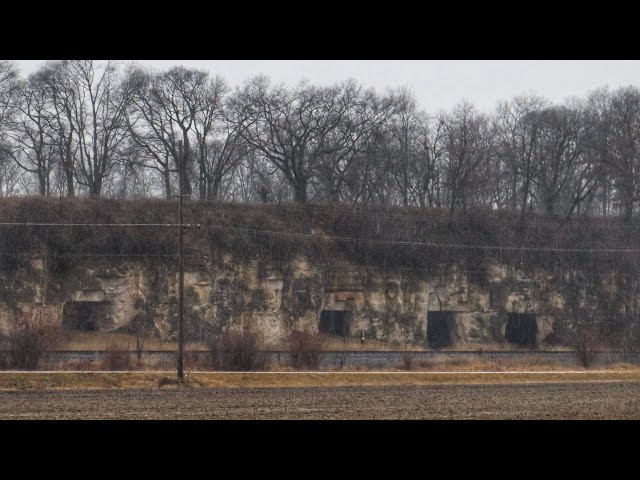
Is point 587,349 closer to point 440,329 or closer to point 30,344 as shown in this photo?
point 440,329

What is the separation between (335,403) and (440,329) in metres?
30.9

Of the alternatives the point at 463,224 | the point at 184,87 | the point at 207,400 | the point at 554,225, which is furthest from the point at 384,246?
the point at 207,400

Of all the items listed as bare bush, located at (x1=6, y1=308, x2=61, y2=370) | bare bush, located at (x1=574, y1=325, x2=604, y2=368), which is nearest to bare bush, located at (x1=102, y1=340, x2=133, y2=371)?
bare bush, located at (x1=6, y1=308, x2=61, y2=370)

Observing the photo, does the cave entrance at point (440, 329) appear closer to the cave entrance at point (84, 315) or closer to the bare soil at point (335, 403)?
the cave entrance at point (84, 315)

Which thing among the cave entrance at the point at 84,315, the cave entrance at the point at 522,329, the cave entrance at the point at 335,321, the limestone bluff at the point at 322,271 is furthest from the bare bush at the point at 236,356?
the cave entrance at the point at 522,329

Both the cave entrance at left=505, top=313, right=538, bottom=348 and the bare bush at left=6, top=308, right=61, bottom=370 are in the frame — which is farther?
the cave entrance at left=505, top=313, right=538, bottom=348

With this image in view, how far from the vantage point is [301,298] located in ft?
163

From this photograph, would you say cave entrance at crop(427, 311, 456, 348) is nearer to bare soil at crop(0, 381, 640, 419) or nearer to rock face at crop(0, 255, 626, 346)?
rock face at crop(0, 255, 626, 346)

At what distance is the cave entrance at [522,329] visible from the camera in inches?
2106

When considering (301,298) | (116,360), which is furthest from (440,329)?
(116,360)

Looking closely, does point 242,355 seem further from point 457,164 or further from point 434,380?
point 457,164

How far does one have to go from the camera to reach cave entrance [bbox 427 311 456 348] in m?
52.2

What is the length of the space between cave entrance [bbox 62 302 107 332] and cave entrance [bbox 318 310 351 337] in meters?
11.9

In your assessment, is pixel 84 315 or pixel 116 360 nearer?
pixel 116 360
